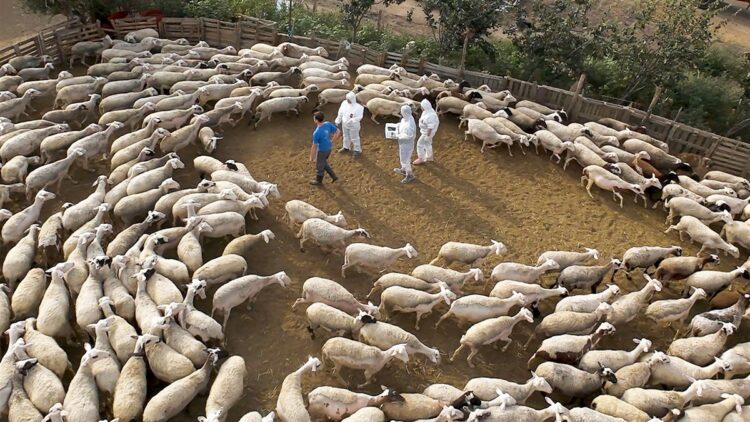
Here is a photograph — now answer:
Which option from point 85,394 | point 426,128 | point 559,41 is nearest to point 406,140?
point 426,128

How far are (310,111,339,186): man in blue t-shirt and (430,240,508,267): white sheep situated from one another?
3.96 m

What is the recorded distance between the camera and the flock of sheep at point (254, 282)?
9.00 metres

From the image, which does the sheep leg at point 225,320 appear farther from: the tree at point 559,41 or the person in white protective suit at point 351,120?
the tree at point 559,41

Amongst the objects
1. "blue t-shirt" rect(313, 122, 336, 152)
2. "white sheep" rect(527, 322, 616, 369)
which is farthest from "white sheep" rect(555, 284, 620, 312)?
"blue t-shirt" rect(313, 122, 336, 152)

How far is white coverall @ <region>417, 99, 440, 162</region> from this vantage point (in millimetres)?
14750

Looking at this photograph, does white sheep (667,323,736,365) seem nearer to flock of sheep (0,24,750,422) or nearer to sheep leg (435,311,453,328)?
flock of sheep (0,24,750,422)

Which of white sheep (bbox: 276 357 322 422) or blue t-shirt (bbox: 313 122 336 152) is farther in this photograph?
blue t-shirt (bbox: 313 122 336 152)

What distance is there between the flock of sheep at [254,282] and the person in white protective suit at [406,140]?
2.82 meters

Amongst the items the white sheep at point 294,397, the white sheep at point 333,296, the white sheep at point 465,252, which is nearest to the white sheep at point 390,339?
the white sheep at point 333,296

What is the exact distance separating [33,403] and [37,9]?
60.2 feet

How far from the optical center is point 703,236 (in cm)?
1384

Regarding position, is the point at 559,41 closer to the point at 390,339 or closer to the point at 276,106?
the point at 276,106

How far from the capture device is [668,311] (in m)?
11.5

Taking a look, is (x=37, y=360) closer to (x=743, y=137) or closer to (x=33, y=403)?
(x=33, y=403)
